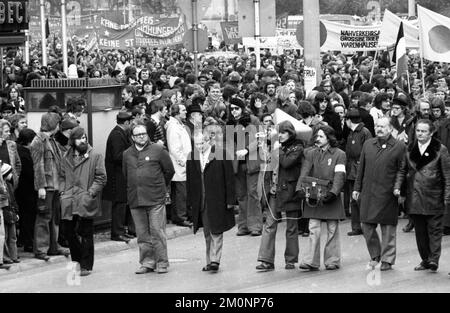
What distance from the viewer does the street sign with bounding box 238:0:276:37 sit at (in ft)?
79.6

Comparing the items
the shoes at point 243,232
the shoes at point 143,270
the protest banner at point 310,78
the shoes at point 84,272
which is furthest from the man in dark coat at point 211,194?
the protest banner at point 310,78

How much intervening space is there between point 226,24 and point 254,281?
2618 cm

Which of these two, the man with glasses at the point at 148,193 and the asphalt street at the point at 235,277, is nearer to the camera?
the asphalt street at the point at 235,277

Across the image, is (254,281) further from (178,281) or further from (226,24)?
(226,24)

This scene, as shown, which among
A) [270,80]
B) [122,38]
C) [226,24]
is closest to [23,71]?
[122,38]

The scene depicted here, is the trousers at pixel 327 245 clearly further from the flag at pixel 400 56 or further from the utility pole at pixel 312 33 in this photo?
the flag at pixel 400 56

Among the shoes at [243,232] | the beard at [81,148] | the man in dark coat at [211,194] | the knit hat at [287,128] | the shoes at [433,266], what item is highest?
the knit hat at [287,128]

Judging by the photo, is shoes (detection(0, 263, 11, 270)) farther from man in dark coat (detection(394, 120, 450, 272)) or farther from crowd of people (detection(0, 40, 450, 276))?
man in dark coat (detection(394, 120, 450, 272))

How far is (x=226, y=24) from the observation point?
38844 mm

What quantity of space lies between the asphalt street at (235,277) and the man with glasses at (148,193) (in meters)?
0.25

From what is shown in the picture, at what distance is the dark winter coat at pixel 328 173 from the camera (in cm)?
1365

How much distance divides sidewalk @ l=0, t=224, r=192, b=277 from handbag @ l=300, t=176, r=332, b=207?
10.1 feet

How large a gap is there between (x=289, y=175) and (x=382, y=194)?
1.06 metres

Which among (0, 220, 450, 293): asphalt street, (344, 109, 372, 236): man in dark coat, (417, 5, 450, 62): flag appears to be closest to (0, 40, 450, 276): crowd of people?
(0, 220, 450, 293): asphalt street
